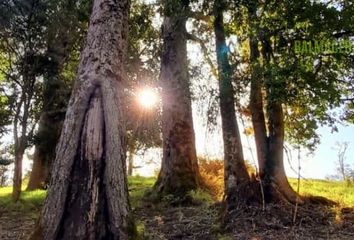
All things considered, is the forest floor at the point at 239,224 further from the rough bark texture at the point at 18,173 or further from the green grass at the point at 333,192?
the rough bark texture at the point at 18,173

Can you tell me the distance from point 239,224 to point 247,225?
0.45 ft

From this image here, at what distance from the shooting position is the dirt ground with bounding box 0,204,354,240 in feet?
23.0

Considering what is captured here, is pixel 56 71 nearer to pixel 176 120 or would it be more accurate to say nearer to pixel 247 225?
pixel 176 120

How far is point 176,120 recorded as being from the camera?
1142 cm

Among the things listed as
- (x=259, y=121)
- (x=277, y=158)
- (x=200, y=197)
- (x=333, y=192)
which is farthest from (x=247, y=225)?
(x=333, y=192)

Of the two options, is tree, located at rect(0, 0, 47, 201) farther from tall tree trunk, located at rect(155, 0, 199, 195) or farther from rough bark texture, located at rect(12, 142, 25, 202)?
tall tree trunk, located at rect(155, 0, 199, 195)

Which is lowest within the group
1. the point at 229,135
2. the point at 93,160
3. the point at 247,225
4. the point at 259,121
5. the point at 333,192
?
the point at 247,225

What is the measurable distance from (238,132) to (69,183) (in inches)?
172

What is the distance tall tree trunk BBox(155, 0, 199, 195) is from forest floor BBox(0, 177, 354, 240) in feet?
3.94

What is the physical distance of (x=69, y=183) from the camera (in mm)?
5609

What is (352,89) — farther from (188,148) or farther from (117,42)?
(117,42)

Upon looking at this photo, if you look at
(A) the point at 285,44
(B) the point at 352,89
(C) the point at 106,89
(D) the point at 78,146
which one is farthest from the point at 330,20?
(D) the point at 78,146

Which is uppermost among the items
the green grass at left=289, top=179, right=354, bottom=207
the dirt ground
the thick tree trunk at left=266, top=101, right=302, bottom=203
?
the thick tree trunk at left=266, top=101, right=302, bottom=203

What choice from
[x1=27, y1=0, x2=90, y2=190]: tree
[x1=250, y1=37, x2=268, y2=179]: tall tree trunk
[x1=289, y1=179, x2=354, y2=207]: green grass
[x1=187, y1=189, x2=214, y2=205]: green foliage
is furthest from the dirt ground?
Answer: [x1=27, y1=0, x2=90, y2=190]: tree
